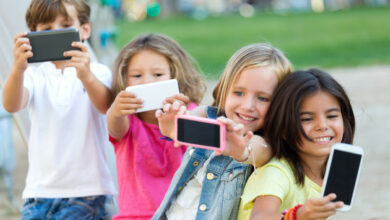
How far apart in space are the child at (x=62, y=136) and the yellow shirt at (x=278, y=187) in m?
0.95

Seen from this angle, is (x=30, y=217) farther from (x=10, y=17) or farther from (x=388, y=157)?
(x=388, y=157)

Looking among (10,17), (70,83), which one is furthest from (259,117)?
Result: (10,17)

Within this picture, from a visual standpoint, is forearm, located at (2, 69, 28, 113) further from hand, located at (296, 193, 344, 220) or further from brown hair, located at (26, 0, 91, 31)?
hand, located at (296, 193, 344, 220)

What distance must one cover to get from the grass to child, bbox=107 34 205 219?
7.26 metres

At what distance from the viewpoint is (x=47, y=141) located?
2.99m

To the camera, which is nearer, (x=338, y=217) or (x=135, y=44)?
(x=135, y=44)

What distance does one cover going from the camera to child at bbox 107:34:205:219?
111 inches

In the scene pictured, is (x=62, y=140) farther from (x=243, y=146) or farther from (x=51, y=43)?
(x=243, y=146)

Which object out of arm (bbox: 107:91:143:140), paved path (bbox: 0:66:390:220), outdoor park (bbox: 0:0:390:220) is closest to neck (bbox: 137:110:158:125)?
arm (bbox: 107:91:143:140)

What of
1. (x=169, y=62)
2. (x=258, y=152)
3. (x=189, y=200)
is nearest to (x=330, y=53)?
(x=169, y=62)

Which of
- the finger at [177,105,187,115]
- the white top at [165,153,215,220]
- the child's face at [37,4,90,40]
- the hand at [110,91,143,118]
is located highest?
the child's face at [37,4,90,40]

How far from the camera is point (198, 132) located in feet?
6.73

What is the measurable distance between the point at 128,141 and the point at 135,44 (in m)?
0.48

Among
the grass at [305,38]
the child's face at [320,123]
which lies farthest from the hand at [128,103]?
the grass at [305,38]
